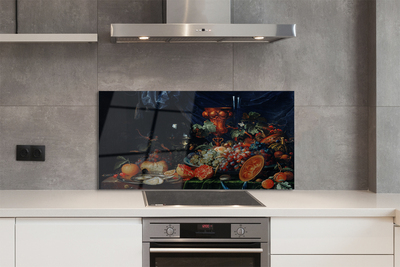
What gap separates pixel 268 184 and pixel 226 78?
2.37 ft

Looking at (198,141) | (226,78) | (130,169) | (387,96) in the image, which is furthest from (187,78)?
→ (387,96)

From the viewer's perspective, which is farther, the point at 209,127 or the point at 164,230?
the point at 209,127

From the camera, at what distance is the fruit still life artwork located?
2.31 metres

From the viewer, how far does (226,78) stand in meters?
2.32

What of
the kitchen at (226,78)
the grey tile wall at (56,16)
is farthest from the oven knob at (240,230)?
the grey tile wall at (56,16)

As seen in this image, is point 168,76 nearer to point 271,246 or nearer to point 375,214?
point 271,246

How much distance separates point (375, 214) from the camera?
1.79 m

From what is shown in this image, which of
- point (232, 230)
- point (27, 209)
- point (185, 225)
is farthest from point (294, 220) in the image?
point (27, 209)

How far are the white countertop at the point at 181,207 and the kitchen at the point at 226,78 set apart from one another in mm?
288

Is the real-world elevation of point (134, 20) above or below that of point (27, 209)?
above

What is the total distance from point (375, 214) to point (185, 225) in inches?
36.3

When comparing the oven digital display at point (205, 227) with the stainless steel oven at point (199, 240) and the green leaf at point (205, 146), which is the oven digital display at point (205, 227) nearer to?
the stainless steel oven at point (199, 240)

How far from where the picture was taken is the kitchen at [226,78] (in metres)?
2.25

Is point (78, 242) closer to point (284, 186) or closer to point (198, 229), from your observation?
point (198, 229)
